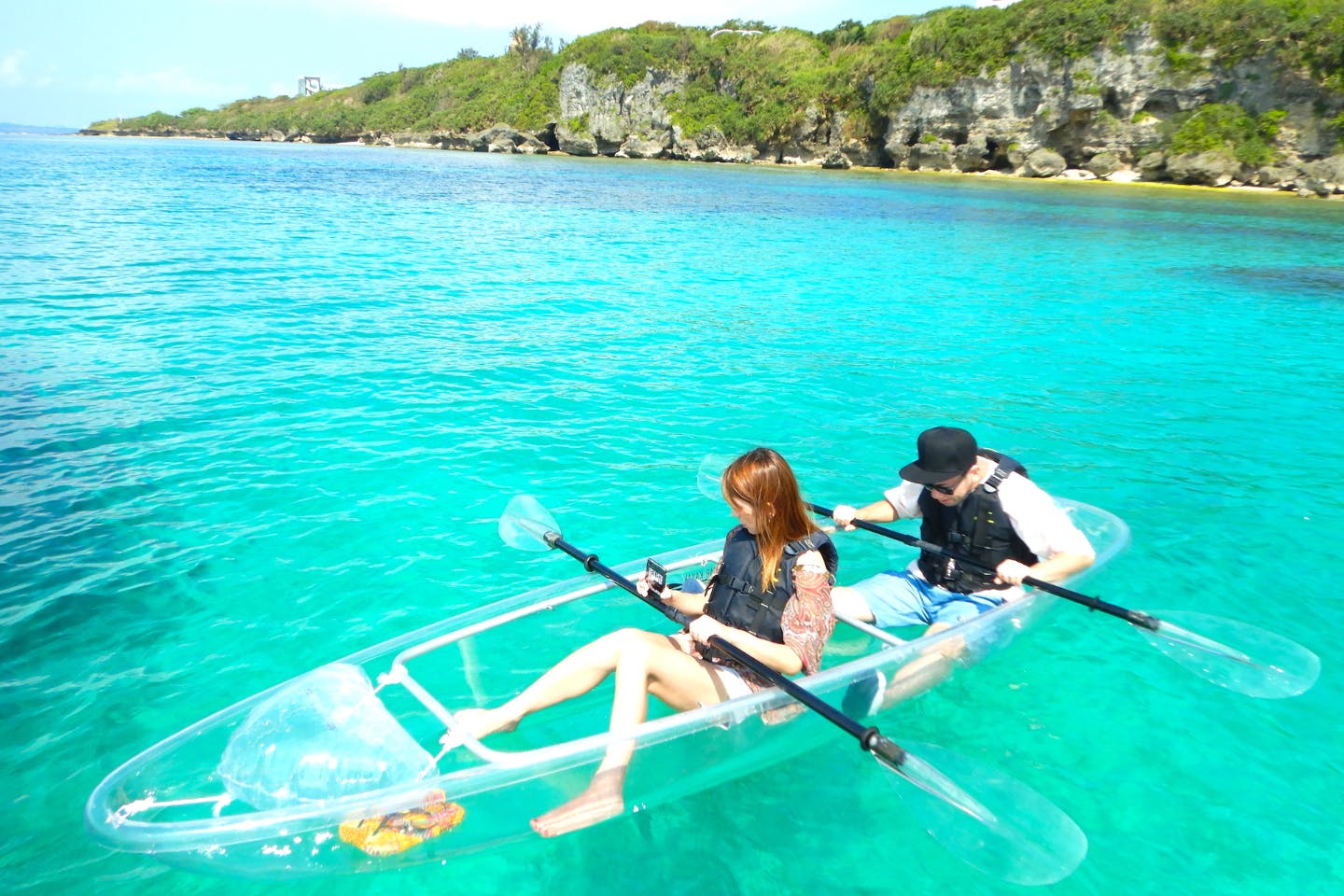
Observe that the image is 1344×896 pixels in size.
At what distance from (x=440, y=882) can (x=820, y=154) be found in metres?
88.3

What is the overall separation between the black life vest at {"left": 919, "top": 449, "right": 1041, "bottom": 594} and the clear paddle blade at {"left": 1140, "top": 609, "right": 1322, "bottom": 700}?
1047 mm

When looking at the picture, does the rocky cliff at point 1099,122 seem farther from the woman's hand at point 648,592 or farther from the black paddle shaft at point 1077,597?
A: the woman's hand at point 648,592

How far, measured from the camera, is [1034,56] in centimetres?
6391

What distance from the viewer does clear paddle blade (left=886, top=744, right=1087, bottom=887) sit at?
3.69m

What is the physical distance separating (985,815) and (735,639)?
140 cm

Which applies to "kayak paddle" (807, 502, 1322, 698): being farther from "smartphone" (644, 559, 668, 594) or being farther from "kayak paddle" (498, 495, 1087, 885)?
"smartphone" (644, 559, 668, 594)

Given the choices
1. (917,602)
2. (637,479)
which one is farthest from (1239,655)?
(637,479)

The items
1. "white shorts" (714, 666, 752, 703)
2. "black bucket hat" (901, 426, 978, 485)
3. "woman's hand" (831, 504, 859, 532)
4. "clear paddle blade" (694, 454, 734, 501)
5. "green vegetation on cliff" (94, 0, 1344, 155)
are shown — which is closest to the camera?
"white shorts" (714, 666, 752, 703)

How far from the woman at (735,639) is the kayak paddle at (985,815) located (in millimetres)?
261

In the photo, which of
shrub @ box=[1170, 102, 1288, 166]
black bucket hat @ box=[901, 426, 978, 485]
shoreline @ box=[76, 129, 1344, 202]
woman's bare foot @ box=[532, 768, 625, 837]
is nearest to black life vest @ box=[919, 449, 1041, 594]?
black bucket hat @ box=[901, 426, 978, 485]

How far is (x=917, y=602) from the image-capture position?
581 cm

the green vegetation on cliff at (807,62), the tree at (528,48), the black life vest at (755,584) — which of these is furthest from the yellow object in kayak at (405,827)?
the tree at (528,48)

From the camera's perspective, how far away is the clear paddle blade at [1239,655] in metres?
5.21

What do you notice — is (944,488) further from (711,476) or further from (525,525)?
(525,525)
